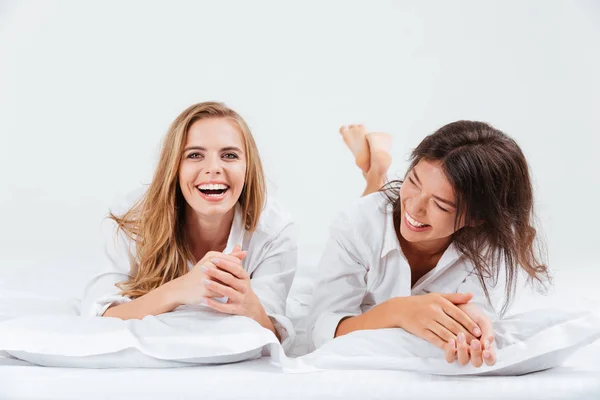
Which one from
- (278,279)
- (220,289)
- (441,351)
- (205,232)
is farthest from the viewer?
(205,232)

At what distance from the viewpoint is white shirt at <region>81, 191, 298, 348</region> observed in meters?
2.44

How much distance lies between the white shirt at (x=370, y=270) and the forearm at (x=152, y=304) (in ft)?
1.32

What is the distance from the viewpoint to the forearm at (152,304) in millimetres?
2223

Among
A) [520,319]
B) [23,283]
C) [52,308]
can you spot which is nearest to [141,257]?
[52,308]

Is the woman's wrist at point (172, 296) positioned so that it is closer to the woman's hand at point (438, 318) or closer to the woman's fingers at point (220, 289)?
the woman's fingers at point (220, 289)

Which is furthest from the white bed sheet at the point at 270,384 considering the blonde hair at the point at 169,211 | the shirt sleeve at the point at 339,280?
the blonde hair at the point at 169,211

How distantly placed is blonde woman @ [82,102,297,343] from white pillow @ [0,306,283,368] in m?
0.17

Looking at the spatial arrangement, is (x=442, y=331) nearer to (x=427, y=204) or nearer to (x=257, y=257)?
(x=427, y=204)

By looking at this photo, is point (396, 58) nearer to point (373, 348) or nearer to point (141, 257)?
point (141, 257)

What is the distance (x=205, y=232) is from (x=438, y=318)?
0.86 m

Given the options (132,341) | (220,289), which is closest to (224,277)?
(220,289)

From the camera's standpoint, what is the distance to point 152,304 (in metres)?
2.23

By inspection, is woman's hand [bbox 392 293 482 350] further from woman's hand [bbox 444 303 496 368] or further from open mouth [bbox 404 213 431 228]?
open mouth [bbox 404 213 431 228]

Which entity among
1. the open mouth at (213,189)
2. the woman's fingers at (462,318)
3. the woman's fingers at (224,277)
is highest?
the open mouth at (213,189)
